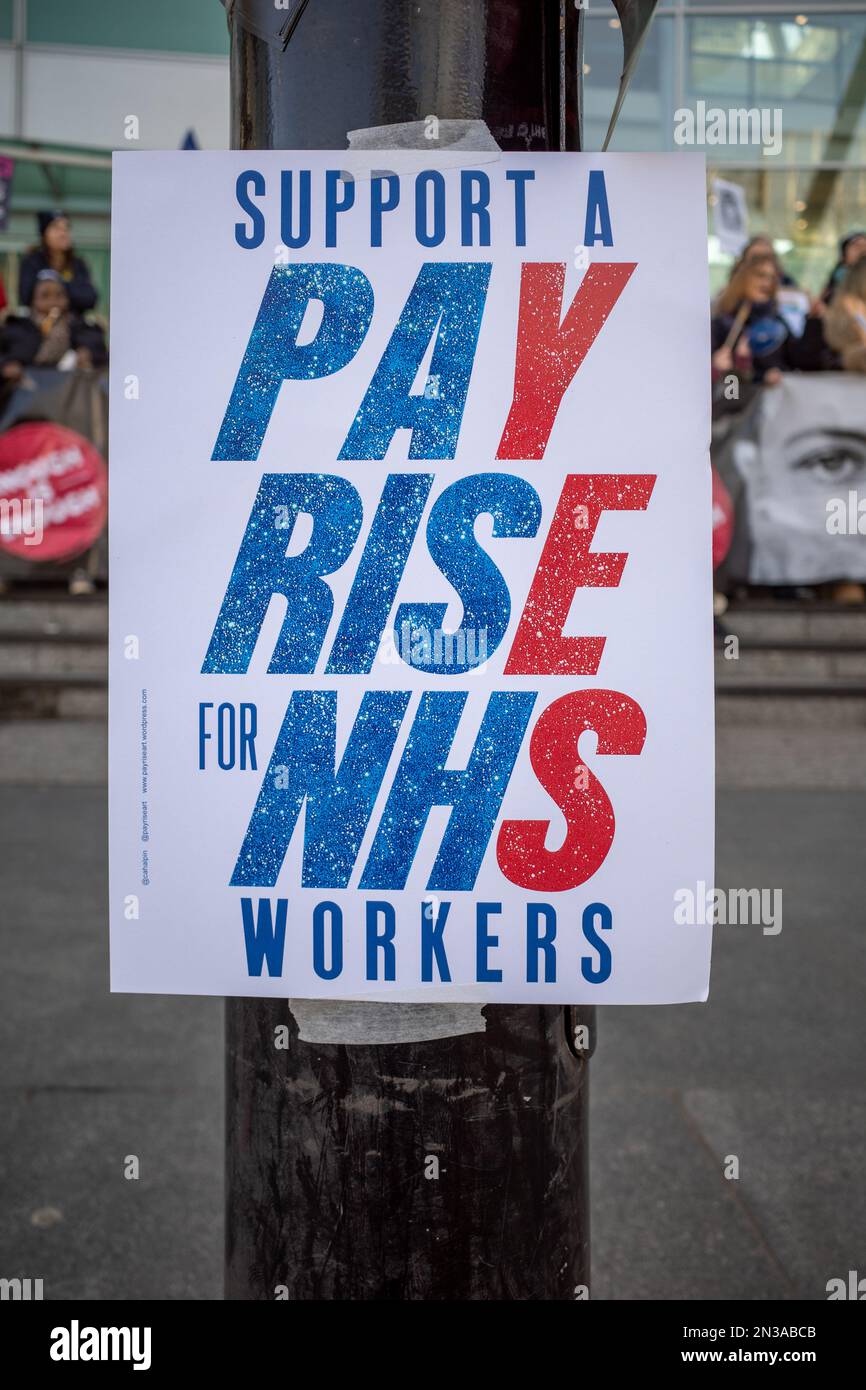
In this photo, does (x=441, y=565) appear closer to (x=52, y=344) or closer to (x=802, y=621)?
(x=802, y=621)

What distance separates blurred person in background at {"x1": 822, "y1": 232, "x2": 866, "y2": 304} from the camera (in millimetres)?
9055

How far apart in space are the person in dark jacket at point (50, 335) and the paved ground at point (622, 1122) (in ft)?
17.2

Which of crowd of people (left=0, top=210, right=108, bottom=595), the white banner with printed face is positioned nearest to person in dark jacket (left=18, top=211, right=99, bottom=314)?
crowd of people (left=0, top=210, right=108, bottom=595)

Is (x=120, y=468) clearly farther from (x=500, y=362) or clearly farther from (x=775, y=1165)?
(x=775, y=1165)

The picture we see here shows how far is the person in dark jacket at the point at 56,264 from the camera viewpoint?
9297 mm

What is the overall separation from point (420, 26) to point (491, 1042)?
1149mm

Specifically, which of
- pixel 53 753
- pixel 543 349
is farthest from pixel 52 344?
pixel 543 349

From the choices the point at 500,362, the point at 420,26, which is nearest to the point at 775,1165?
the point at 500,362

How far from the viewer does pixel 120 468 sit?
145cm

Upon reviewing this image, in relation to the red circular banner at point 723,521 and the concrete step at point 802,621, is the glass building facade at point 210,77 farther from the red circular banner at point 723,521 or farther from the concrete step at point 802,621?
the concrete step at point 802,621

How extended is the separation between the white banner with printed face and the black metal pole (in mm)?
67
